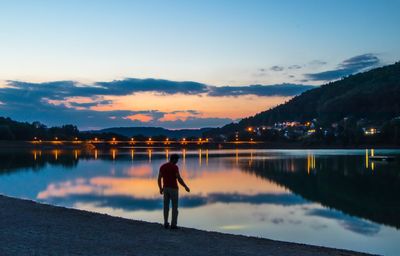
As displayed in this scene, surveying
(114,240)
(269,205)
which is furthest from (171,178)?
(269,205)

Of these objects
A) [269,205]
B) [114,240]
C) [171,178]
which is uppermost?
[171,178]

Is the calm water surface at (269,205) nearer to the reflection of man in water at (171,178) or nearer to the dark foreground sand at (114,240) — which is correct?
the dark foreground sand at (114,240)

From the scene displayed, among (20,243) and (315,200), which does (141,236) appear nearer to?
(20,243)

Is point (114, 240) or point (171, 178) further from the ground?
point (171, 178)

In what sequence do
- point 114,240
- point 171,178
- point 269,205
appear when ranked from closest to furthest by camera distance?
1. point 114,240
2. point 171,178
3. point 269,205

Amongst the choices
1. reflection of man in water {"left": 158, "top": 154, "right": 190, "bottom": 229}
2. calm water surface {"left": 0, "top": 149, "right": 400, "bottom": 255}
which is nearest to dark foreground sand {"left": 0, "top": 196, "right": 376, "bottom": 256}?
reflection of man in water {"left": 158, "top": 154, "right": 190, "bottom": 229}

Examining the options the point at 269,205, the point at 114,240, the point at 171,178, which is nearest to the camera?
the point at 114,240

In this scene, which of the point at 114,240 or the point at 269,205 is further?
the point at 269,205

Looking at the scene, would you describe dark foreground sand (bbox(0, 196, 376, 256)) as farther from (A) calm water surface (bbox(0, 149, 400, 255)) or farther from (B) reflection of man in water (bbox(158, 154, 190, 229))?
(A) calm water surface (bbox(0, 149, 400, 255))

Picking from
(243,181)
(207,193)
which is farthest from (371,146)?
(207,193)

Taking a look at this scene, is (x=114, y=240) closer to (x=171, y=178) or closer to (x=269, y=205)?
(x=171, y=178)

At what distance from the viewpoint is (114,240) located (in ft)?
38.6

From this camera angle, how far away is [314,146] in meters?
167

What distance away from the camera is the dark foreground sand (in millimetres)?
10500
